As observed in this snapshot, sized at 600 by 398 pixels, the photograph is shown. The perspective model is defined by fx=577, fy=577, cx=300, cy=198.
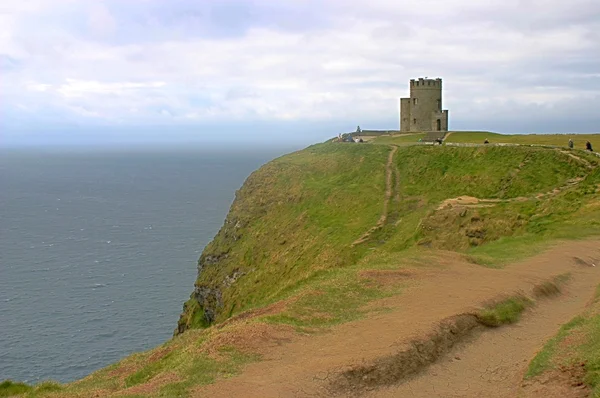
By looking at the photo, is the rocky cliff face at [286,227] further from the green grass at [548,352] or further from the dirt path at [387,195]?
the green grass at [548,352]

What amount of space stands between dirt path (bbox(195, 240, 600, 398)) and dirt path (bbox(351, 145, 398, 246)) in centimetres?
1482

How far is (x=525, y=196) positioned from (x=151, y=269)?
45.5 m

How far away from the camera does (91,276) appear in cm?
6619

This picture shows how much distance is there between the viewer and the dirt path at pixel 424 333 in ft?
43.4

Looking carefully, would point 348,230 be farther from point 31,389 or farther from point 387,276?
point 31,389

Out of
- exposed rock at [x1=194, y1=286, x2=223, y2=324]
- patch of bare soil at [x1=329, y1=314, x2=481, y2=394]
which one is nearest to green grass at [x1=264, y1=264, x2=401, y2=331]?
patch of bare soil at [x1=329, y1=314, x2=481, y2=394]

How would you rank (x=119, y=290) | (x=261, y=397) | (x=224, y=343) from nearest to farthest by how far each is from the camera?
(x=261, y=397) < (x=224, y=343) < (x=119, y=290)

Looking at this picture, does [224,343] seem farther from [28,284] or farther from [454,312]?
[28,284]

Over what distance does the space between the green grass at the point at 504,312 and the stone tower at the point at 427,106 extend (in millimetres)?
54342

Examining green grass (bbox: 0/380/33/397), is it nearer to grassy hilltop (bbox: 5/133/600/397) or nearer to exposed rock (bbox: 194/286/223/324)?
grassy hilltop (bbox: 5/133/600/397)

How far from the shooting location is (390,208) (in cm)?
4325

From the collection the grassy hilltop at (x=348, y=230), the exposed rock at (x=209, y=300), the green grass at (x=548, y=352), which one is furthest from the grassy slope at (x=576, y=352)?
the exposed rock at (x=209, y=300)

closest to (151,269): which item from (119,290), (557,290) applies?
(119,290)

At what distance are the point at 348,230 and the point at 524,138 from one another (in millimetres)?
30101
